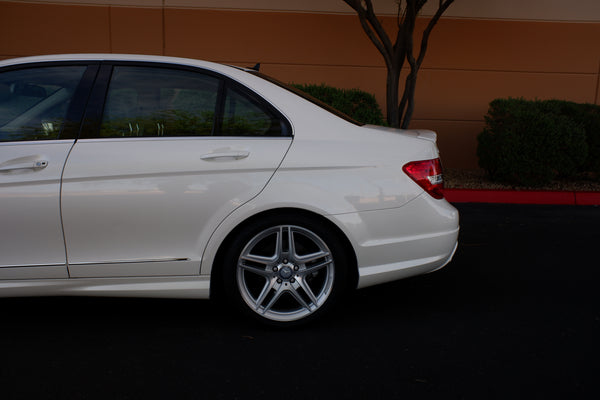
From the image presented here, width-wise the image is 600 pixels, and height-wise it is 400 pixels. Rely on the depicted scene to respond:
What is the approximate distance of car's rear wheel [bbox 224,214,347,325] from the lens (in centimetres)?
326

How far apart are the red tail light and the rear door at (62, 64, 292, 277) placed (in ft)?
2.52

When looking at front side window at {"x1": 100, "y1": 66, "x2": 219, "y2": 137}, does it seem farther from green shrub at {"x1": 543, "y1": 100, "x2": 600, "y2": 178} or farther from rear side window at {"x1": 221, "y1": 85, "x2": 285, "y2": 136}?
green shrub at {"x1": 543, "y1": 100, "x2": 600, "y2": 178}

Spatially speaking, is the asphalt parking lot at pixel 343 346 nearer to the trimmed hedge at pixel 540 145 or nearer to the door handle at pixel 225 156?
the door handle at pixel 225 156

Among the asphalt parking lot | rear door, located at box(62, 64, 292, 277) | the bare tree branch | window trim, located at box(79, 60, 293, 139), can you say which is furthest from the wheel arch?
the bare tree branch

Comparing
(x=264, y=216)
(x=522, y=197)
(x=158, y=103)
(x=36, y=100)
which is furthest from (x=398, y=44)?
(x=36, y=100)

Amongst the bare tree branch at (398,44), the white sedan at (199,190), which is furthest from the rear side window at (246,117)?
the bare tree branch at (398,44)

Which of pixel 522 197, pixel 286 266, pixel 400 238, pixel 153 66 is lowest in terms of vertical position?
pixel 522 197

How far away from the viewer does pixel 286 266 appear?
335 cm

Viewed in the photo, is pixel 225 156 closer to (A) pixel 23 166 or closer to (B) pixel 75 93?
(B) pixel 75 93

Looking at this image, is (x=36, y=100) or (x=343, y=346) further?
(x=36, y=100)

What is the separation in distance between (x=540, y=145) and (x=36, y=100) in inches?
256

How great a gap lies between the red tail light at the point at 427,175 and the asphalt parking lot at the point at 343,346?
0.85 meters

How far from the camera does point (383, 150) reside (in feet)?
11.0

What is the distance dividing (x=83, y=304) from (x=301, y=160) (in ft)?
6.12
